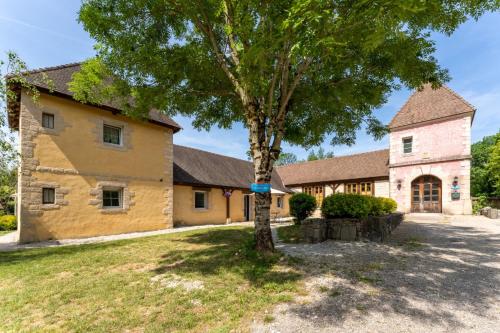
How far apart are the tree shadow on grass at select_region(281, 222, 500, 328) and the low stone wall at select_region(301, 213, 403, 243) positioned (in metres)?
0.43

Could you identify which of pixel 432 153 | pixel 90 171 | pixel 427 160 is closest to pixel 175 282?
pixel 90 171

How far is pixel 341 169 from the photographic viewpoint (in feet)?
84.6

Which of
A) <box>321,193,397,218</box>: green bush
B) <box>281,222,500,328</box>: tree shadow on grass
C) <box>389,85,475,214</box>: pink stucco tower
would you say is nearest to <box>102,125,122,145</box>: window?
<box>281,222,500,328</box>: tree shadow on grass

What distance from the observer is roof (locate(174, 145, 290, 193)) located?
16.2 m

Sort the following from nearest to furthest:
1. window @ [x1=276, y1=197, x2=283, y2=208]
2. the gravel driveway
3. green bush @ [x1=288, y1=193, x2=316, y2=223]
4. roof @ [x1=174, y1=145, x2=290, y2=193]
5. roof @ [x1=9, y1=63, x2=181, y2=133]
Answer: the gravel driveway
roof @ [x1=9, y1=63, x2=181, y2=133]
green bush @ [x1=288, y1=193, x2=316, y2=223]
roof @ [x1=174, y1=145, x2=290, y2=193]
window @ [x1=276, y1=197, x2=283, y2=208]

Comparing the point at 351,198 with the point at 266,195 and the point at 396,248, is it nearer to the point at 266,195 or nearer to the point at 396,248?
the point at 396,248

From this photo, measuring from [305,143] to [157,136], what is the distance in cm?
819

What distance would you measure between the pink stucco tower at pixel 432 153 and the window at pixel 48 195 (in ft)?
68.7

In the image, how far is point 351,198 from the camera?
7.98 meters

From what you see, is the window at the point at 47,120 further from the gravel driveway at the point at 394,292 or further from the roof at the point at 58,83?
the gravel driveway at the point at 394,292

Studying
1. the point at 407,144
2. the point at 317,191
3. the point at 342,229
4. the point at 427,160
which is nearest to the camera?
the point at 342,229

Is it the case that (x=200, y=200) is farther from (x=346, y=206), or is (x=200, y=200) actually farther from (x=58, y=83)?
(x=346, y=206)

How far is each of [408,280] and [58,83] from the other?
534 inches

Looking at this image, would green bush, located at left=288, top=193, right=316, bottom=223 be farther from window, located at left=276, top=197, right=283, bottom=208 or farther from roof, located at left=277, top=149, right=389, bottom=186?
roof, located at left=277, top=149, right=389, bottom=186
